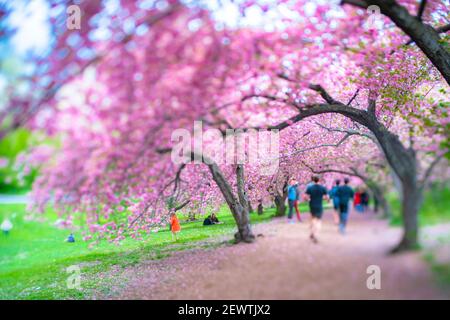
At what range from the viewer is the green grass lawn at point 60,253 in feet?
15.1

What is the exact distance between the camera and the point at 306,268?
12.1ft

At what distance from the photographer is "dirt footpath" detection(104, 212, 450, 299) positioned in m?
3.55

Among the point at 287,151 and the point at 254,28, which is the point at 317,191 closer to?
the point at 287,151

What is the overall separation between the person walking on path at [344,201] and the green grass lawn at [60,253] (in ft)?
2.52

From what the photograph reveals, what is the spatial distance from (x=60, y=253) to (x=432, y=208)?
5.28 meters

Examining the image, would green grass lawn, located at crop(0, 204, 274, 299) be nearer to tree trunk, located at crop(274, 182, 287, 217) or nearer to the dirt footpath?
tree trunk, located at crop(274, 182, 287, 217)

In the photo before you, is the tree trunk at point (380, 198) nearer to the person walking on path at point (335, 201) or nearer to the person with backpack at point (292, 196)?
the person walking on path at point (335, 201)

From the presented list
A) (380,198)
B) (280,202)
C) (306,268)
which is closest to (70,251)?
(280,202)

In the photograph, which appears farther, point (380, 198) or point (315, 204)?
point (315, 204)

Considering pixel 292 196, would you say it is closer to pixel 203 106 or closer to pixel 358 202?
pixel 358 202

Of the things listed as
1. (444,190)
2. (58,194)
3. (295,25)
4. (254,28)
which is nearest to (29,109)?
(58,194)

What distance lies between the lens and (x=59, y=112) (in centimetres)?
349

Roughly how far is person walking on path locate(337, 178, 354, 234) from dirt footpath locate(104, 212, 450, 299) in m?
0.07

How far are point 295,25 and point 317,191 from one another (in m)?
1.70
